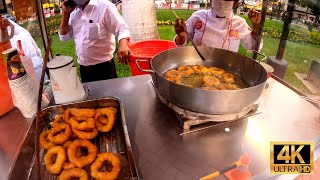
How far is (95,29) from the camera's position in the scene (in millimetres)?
2904

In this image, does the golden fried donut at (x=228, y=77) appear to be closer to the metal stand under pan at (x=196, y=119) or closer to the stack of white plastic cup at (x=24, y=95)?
the metal stand under pan at (x=196, y=119)

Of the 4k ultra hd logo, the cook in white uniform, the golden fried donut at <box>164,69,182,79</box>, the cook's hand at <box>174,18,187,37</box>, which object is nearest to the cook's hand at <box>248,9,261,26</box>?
the cook in white uniform

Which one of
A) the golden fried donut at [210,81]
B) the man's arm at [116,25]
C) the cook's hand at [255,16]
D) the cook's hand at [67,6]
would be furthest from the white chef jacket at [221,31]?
the cook's hand at [67,6]

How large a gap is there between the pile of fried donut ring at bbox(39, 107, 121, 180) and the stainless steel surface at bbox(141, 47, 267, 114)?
38 cm

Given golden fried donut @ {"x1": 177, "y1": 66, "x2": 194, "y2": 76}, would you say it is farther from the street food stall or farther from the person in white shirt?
the person in white shirt

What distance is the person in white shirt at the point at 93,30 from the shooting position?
113 inches

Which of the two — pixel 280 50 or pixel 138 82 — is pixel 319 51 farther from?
pixel 138 82

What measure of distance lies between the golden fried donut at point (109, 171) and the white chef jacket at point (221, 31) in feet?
6.40

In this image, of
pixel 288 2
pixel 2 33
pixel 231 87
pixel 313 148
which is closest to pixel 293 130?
pixel 313 148

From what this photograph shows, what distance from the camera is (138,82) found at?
2012 mm

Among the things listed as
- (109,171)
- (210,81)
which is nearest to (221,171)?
(109,171)

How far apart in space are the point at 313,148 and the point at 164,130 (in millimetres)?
845

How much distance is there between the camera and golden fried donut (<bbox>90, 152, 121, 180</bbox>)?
105cm

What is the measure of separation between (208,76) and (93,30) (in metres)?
1.82
